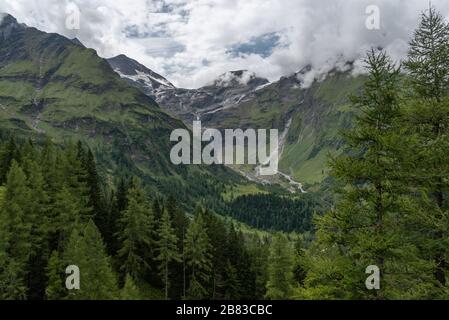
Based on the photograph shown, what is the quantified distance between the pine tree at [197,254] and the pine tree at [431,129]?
52967 mm

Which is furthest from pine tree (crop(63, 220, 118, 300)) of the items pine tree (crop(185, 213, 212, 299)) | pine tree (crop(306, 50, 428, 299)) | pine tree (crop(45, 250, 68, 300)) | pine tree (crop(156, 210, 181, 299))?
pine tree (crop(306, 50, 428, 299))

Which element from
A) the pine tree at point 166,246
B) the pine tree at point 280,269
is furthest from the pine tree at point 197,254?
the pine tree at point 280,269

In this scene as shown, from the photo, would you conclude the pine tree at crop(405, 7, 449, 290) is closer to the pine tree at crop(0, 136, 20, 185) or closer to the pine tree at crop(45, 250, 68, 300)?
the pine tree at crop(45, 250, 68, 300)

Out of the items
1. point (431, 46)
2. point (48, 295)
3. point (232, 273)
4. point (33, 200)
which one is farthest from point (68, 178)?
point (431, 46)

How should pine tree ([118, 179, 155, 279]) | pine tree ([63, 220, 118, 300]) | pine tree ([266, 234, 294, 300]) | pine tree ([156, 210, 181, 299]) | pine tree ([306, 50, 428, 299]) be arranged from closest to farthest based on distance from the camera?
pine tree ([306, 50, 428, 299])
pine tree ([63, 220, 118, 300])
pine tree ([118, 179, 155, 279])
pine tree ([156, 210, 181, 299])
pine tree ([266, 234, 294, 300])

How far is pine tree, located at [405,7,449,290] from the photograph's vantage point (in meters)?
18.8

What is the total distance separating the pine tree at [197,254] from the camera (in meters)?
69.9

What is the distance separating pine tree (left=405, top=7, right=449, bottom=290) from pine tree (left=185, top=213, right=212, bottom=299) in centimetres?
5297

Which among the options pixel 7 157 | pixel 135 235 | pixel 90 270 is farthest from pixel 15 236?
pixel 7 157

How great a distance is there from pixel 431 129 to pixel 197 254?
54804 mm

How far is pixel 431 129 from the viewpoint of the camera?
20.5 meters
